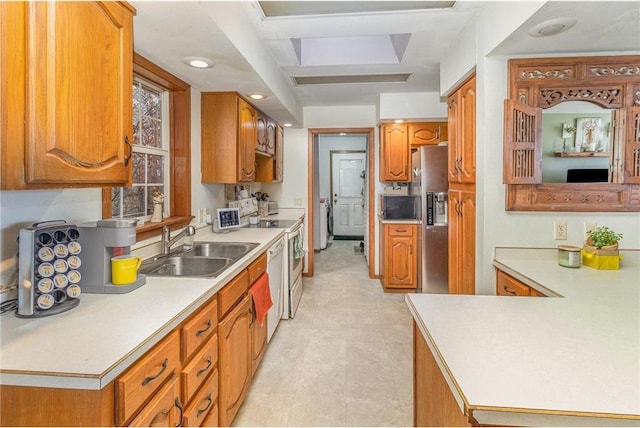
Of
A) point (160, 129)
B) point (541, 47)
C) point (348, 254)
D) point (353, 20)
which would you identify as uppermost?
point (353, 20)

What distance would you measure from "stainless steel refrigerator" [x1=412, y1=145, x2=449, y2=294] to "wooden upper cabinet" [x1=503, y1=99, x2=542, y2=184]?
1.61 meters

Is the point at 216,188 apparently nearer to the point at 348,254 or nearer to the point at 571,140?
the point at 571,140

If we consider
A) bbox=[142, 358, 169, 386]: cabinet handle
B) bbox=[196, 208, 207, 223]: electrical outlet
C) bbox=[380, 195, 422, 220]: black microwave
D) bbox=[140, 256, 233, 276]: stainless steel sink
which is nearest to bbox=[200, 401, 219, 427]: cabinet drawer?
bbox=[142, 358, 169, 386]: cabinet handle

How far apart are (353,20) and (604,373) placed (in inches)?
84.7

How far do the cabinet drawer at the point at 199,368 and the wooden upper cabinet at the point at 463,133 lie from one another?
5.80 feet

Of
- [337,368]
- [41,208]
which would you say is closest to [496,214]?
[337,368]

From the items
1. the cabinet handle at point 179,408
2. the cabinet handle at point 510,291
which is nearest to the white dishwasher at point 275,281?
the cabinet handle at point 179,408

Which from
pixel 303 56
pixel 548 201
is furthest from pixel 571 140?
pixel 303 56

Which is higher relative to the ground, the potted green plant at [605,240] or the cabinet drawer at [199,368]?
the potted green plant at [605,240]

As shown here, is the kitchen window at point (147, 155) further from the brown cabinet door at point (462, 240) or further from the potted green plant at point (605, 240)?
the potted green plant at point (605, 240)

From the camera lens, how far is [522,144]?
185cm

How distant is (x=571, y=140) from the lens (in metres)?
1.89

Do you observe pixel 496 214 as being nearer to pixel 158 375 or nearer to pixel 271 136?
pixel 158 375

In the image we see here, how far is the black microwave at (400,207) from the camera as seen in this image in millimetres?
4145
